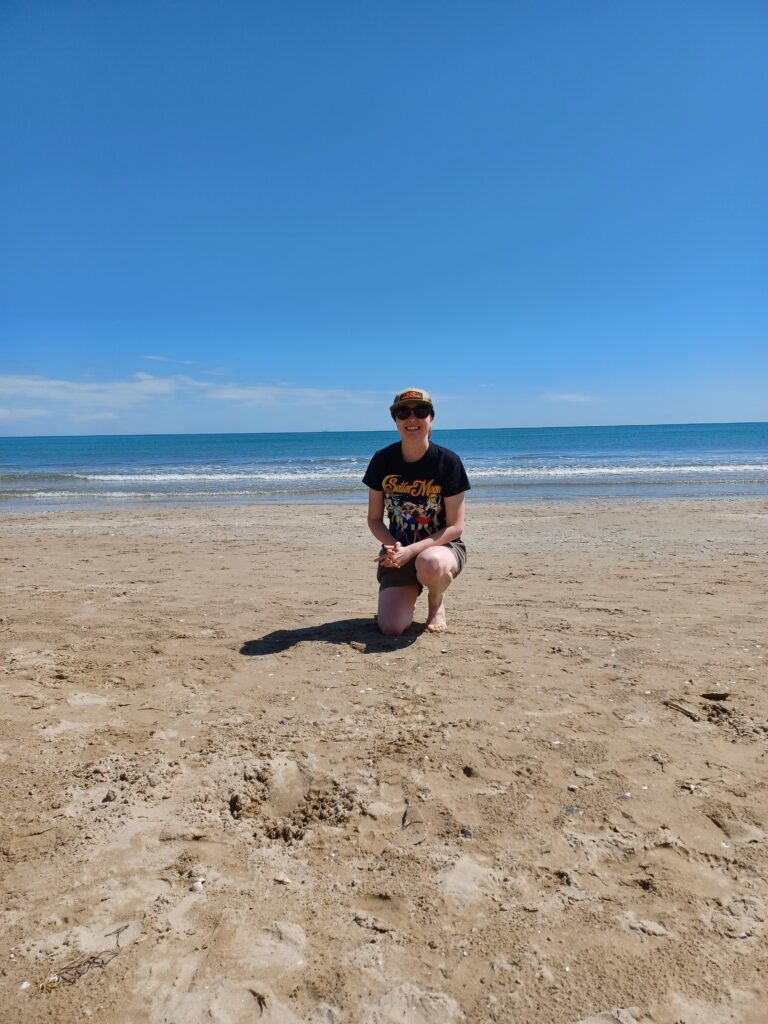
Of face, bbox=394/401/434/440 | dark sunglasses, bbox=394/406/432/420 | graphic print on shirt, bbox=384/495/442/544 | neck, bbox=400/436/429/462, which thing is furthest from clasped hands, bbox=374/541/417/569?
dark sunglasses, bbox=394/406/432/420

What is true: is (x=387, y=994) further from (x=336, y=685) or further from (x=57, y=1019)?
(x=336, y=685)

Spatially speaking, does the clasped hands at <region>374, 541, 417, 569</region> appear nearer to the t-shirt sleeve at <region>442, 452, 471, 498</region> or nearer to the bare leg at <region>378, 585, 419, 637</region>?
the bare leg at <region>378, 585, 419, 637</region>

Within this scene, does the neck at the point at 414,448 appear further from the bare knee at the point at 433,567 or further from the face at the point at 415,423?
the bare knee at the point at 433,567

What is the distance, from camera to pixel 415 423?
427 centimetres

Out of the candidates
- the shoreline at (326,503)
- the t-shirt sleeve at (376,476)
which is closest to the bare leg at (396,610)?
the t-shirt sleeve at (376,476)

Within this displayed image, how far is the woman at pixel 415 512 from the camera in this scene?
4332mm

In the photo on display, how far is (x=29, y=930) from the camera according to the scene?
180 cm

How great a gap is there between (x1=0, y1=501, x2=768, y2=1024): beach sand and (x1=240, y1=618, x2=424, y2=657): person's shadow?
0.04 m

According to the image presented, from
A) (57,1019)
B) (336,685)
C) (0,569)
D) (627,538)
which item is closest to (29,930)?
(57,1019)

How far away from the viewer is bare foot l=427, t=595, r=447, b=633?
4.54m

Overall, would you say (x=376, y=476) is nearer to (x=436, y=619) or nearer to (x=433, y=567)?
(x=433, y=567)

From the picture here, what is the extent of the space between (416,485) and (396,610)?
964 mm

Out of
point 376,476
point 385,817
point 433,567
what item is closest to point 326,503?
point 376,476

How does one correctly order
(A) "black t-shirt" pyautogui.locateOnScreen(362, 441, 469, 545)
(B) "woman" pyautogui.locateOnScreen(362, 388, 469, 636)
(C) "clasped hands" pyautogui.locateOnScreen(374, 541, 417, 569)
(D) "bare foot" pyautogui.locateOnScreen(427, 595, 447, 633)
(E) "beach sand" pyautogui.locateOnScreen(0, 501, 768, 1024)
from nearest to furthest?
1. (E) "beach sand" pyautogui.locateOnScreen(0, 501, 768, 1024)
2. (C) "clasped hands" pyautogui.locateOnScreen(374, 541, 417, 569)
3. (B) "woman" pyautogui.locateOnScreen(362, 388, 469, 636)
4. (A) "black t-shirt" pyautogui.locateOnScreen(362, 441, 469, 545)
5. (D) "bare foot" pyautogui.locateOnScreen(427, 595, 447, 633)
